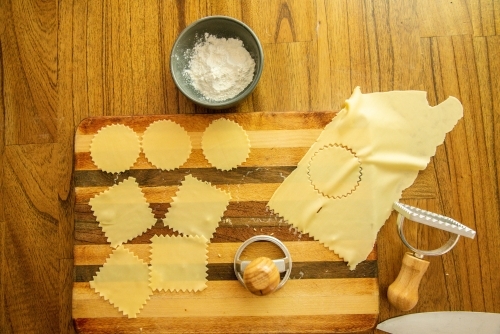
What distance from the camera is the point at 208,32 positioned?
2.97 feet

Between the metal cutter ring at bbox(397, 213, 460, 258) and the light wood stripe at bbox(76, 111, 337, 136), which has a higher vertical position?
the light wood stripe at bbox(76, 111, 337, 136)

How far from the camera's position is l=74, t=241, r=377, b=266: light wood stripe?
86 cm

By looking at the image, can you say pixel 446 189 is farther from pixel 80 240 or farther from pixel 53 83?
pixel 53 83

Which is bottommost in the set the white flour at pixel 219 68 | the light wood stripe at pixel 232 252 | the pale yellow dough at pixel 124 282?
the pale yellow dough at pixel 124 282

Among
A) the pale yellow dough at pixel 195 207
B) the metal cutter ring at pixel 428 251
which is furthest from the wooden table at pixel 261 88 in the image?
the pale yellow dough at pixel 195 207

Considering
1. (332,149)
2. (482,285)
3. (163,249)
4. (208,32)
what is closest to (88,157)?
(163,249)

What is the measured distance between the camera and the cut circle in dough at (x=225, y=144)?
88 centimetres

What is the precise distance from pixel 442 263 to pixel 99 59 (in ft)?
2.97

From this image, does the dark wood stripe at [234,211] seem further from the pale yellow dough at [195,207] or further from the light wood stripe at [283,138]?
the light wood stripe at [283,138]

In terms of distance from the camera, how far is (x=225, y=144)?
888mm

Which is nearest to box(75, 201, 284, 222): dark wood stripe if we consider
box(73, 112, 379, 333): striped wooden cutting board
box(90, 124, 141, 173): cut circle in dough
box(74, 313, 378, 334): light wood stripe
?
box(73, 112, 379, 333): striped wooden cutting board

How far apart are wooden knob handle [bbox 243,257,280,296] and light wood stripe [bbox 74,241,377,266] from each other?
9 cm

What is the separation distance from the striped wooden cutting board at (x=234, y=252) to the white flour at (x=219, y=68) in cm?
5

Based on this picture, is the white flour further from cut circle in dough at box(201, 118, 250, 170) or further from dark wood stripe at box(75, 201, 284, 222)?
dark wood stripe at box(75, 201, 284, 222)
